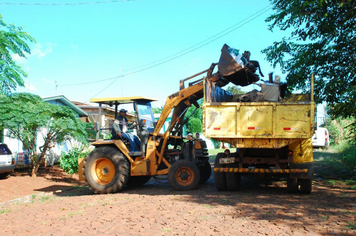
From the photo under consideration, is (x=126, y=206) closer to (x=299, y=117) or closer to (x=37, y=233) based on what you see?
(x=37, y=233)

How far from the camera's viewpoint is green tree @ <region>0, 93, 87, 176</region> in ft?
40.5

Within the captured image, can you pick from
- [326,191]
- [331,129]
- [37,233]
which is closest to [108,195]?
[37,233]

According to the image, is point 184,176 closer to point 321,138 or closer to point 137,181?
point 137,181

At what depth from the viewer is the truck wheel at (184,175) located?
9156 millimetres

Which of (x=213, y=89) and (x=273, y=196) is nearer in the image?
(x=273, y=196)

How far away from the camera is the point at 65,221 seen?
6547 mm

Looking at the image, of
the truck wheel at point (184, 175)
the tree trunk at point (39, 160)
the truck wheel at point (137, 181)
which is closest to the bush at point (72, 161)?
the tree trunk at point (39, 160)

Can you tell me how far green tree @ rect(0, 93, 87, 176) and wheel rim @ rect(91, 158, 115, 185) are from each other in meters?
4.01

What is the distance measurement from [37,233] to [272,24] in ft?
30.6

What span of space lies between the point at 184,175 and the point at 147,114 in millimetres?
2355

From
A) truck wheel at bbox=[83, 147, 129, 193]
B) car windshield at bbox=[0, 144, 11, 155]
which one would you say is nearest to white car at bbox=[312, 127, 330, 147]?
truck wheel at bbox=[83, 147, 129, 193]

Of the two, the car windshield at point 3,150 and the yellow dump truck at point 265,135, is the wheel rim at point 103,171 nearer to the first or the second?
the yellow dump truck at point 265,135

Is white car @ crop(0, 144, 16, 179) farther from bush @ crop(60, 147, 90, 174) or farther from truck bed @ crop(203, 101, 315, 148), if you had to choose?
truck bed @ crop(203, 101, 315, 148)

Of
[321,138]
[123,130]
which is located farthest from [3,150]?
[321,138]
